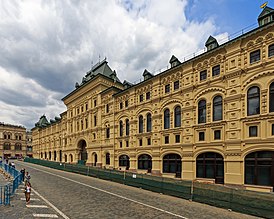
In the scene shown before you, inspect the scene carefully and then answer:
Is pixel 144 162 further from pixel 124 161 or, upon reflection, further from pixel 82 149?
pixel 82 149

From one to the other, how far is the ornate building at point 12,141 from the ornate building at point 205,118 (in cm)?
7762

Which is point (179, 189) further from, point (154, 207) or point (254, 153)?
point (254, 153)

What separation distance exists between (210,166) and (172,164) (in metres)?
5.73

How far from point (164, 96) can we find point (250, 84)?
11.7 meters

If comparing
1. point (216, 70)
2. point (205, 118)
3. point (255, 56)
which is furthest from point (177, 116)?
point (255, 56)

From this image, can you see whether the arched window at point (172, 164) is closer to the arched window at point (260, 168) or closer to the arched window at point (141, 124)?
the arched window at point (141, 124)

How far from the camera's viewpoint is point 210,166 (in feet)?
75.5

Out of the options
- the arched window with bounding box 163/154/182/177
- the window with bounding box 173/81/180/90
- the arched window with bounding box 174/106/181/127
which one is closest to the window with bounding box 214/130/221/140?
the arched window with bounding box 174/106/181/127

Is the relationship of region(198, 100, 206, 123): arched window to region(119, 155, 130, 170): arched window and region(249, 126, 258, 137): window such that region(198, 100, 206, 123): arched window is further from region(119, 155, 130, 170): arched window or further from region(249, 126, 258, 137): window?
region(119, 155, 130, 170): arched window

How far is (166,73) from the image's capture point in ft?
95.1

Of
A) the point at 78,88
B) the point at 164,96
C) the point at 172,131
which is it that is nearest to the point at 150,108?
the point at 164,96

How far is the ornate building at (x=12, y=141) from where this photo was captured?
308 ft

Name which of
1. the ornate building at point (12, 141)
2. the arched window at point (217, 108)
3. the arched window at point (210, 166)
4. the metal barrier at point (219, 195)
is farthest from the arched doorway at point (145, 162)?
the ornate building at point (12, 141)

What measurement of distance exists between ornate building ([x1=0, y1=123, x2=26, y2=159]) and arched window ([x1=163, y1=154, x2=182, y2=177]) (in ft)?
304
